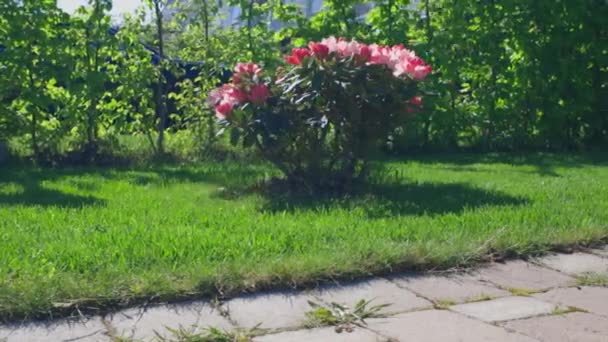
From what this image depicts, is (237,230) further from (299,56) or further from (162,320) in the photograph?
(299,56)

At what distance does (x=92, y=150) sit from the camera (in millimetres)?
9297

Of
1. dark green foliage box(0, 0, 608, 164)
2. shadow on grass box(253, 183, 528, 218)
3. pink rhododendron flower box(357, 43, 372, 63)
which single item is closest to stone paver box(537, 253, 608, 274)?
shadow on grass box(253, 183, 528, 218)

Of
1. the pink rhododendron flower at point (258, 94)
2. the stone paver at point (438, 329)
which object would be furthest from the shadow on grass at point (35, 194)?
the stone paver at point (438, 329)

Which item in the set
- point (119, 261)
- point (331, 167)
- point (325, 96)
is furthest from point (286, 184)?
point (119, 261)

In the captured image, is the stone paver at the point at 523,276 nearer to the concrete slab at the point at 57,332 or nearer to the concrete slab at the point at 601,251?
the concrete slab at the point at 601,251

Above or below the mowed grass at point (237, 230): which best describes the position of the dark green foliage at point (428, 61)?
above

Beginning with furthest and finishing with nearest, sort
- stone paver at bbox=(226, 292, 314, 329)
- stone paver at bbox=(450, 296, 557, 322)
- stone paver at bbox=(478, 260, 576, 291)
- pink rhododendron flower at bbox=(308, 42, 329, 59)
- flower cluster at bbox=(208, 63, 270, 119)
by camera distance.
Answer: flower cluster at bbox=(208, 63, 270, 119) → pink rhododendron flower at bbox=(308, 42, 329, 59) → stone paver at bbox=(478, 260, 576, 291) → stone paver at bbox=(450, 296, 557, 322) → stone paver at bbox=(226, 292, 314, 329)

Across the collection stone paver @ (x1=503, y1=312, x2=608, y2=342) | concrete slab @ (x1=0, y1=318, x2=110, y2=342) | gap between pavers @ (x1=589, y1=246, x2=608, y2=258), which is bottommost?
stone paver @ (x1=503, y1=312, x2=608, y2=342)

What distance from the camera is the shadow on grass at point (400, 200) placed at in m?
5.98

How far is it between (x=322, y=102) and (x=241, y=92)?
65cm

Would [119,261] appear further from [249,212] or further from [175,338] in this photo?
[249,212]

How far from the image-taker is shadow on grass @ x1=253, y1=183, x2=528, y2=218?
19.6 feet

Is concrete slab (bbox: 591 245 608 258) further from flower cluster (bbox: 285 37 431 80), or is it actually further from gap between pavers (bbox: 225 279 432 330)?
flower cluster (bbox: 285 37 431 80)

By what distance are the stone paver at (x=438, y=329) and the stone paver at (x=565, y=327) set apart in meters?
0.09
